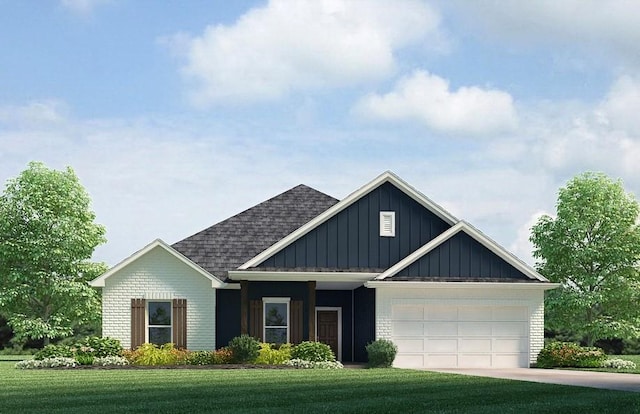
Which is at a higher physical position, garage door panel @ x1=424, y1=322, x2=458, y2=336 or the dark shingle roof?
the dark shingle roof

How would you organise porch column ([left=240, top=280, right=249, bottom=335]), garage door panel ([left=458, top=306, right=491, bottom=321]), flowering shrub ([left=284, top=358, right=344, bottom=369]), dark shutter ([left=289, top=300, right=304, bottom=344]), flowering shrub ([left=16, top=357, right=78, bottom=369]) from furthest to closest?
dark shutter ([left=289, top=300, right=304, bottom=344]) → garage door panel ([left=458, top=306, right=491, bottom=321]) → porch column ([left=240, top=280, right=249, bottom=335]) → flowering shrub ([left=16, top=357, right=78, bottom=369]) → flowering shrub ([left=284, top=358, right=344, bottom=369])

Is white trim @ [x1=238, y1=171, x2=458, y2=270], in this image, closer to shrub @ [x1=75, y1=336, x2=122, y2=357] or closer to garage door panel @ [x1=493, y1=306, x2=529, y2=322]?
garage door panel @ [x1=493, y1=306, x2=529, y2=322]

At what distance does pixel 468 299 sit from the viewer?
3344 centimetres

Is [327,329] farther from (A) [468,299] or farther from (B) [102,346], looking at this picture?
(B) [102,346]

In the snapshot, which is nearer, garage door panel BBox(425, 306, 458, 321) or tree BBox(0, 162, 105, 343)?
garage door panel BBox(425, 306, 458, 321)

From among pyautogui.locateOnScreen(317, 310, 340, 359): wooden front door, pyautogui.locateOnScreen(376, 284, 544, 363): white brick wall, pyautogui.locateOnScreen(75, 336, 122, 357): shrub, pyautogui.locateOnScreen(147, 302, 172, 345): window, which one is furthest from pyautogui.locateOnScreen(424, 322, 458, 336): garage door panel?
pyautogui.locateOnScreen(75, 336, 122, 357): shrub

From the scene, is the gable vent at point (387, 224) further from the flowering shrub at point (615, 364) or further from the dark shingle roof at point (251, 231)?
the flowering shrub at point (615, 364)

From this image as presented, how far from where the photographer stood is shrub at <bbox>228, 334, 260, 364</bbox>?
3206 cm

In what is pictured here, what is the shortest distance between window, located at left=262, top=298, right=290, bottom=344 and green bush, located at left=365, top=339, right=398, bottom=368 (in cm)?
442

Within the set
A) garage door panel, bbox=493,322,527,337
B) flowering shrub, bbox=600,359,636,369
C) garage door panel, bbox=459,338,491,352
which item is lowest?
flowering shrub, bbox=600,359,636,369

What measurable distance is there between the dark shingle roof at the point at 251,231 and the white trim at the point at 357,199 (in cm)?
320

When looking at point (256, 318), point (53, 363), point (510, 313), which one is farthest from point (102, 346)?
point (510, 313)

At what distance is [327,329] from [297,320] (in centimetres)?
222

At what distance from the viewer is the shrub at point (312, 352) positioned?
32000mm
